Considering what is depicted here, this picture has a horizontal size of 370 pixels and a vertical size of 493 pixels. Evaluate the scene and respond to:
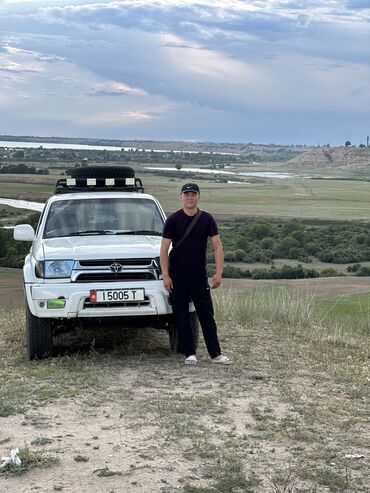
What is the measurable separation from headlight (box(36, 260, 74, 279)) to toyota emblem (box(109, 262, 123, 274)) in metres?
0.41

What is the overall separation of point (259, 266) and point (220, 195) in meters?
44.0

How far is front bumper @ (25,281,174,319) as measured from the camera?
23.6ft

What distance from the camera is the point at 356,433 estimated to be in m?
5.37

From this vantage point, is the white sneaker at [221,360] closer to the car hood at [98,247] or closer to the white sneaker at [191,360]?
the white sneaker at [191,360]

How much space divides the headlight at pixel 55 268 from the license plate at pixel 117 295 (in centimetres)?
41

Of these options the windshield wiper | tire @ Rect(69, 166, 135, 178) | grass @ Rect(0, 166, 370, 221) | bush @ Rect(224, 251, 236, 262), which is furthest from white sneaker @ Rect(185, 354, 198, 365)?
grass @ Rect(0, 166, 370, 221)

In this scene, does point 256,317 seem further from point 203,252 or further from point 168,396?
point 168,396

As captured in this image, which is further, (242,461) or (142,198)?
(142,198)

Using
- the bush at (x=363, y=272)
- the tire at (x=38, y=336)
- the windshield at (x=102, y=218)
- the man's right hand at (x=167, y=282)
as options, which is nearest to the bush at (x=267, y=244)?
the bush at (x=363, y=272)

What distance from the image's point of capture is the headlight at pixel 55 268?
24.1 feet

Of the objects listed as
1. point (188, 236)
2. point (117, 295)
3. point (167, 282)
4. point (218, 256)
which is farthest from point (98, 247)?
point (218, 256)

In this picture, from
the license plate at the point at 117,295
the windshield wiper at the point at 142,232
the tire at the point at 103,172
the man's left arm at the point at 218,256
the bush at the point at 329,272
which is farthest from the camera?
the bush at the point at 329,272

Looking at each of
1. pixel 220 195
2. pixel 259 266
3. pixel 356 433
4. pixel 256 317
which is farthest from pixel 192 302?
pixel 220 195

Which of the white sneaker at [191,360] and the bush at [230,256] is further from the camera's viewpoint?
the bush at [230,256]
